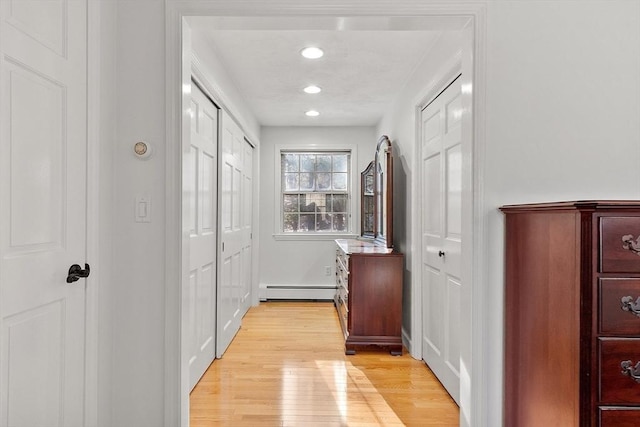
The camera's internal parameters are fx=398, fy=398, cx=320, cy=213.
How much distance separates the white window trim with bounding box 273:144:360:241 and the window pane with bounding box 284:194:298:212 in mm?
94

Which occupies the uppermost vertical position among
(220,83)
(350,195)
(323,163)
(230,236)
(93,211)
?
(220,83)

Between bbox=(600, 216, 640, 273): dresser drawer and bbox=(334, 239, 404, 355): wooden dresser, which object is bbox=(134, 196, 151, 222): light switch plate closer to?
bbox=(600, 216, 640, 273): dresser drawer

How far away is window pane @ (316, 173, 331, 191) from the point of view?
17.8 feet

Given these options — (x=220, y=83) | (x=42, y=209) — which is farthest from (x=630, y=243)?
(x=220, y=83)

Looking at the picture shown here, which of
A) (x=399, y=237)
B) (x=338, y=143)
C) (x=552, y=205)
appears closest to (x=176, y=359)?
(x=552, y=205)

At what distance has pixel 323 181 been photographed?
17.8 ft

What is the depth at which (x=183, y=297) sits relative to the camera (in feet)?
5.86

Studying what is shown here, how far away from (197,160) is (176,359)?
1316 mm

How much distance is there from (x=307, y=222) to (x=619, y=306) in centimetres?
433

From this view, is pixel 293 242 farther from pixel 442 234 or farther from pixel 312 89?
pixel 442 234

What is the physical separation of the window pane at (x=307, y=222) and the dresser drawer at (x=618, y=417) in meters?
4.32

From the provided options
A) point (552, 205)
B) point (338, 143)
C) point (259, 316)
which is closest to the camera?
point (552, 205)

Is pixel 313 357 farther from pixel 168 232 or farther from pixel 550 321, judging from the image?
pixel 550 321

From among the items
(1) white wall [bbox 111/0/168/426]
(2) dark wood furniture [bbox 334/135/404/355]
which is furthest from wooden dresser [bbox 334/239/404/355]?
(1) white wall [bbox 111/0/168/426]
